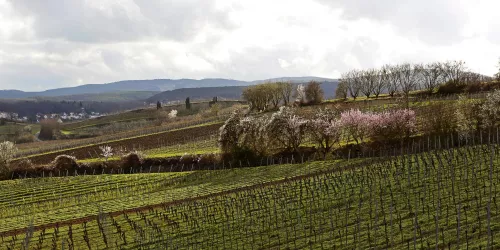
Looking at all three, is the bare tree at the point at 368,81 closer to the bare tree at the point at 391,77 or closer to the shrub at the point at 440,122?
the bare tree at the point at 391,77

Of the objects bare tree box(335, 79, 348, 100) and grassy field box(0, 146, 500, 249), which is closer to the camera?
grassy field box(0, 146, 500, 249)

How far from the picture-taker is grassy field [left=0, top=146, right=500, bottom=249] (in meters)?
25.2

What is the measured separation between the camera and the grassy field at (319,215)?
25.2 meters

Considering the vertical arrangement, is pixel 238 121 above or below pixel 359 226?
above

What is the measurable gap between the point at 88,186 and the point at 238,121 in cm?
2223

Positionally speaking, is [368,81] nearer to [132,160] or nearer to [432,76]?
[432,76]

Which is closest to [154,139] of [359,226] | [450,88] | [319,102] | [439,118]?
[319,102]

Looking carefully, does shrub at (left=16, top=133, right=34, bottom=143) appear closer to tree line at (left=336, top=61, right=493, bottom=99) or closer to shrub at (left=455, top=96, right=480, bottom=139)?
tree line at (left=336, top=61, right=493, bottom=99)

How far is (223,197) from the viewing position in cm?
4331

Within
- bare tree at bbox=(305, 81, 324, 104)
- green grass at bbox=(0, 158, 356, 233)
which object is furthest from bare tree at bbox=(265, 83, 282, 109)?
green grass at bbox=(0, 158, 356, 233)

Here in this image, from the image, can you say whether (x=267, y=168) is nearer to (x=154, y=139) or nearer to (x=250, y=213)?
(x=250, y=213)

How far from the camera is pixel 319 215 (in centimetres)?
3162

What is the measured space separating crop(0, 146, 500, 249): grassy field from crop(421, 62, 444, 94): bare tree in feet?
277

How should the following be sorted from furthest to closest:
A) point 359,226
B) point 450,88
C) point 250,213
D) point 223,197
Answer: point 450,88 → point 223,197 → point 250,213 → point 359,226
